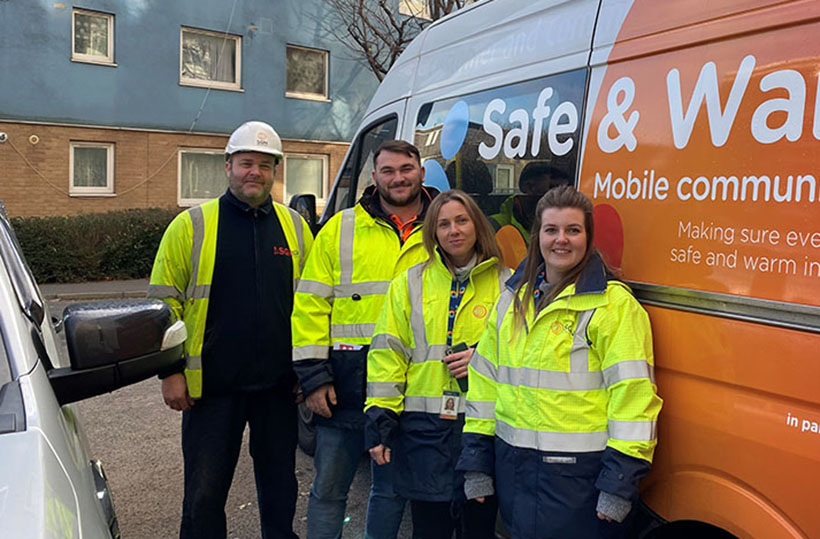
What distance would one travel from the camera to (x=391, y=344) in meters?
2.58

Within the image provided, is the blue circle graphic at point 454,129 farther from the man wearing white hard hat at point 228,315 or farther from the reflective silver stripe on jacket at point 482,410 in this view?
the reflective silver stripe on jacket at point 482,410

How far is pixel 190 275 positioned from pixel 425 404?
1158 millimetres

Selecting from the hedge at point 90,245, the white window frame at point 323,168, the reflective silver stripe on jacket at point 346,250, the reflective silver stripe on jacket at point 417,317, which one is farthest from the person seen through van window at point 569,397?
the white window frame at point 323,168

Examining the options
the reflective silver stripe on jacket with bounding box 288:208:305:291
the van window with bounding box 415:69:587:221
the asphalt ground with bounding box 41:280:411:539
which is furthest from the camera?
the asphalt ground with bounding box 41:280:411:539

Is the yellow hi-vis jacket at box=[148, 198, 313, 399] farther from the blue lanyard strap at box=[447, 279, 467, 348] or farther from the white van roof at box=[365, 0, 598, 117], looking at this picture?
the white van roof at box=[365, 0, 598, 117]

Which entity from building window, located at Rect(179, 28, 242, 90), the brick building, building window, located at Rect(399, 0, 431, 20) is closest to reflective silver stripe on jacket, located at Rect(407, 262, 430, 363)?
the brick building

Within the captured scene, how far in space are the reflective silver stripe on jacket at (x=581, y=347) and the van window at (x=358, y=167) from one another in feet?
7.54

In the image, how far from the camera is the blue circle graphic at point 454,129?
3207 millimetres

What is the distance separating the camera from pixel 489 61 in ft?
9.98

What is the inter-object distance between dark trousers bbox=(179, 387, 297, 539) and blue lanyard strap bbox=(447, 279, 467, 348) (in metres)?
0.98

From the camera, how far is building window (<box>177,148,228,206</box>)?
15.8 metres

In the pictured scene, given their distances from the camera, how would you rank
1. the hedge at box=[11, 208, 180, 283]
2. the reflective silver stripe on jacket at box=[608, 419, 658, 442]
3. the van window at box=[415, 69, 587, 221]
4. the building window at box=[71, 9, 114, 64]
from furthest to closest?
the building window at box=[71, 9, 114, 64] → the hedge at box=[11, 208, 180, 283] → the van window at box=[415, 69, 587, 221] → the reflective silver stripe on jacket at box=[608, 419, 658, 442]

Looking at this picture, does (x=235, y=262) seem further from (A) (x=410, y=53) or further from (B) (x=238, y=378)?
(A) (x=410, y=53)

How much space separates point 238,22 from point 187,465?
49.1 feet
